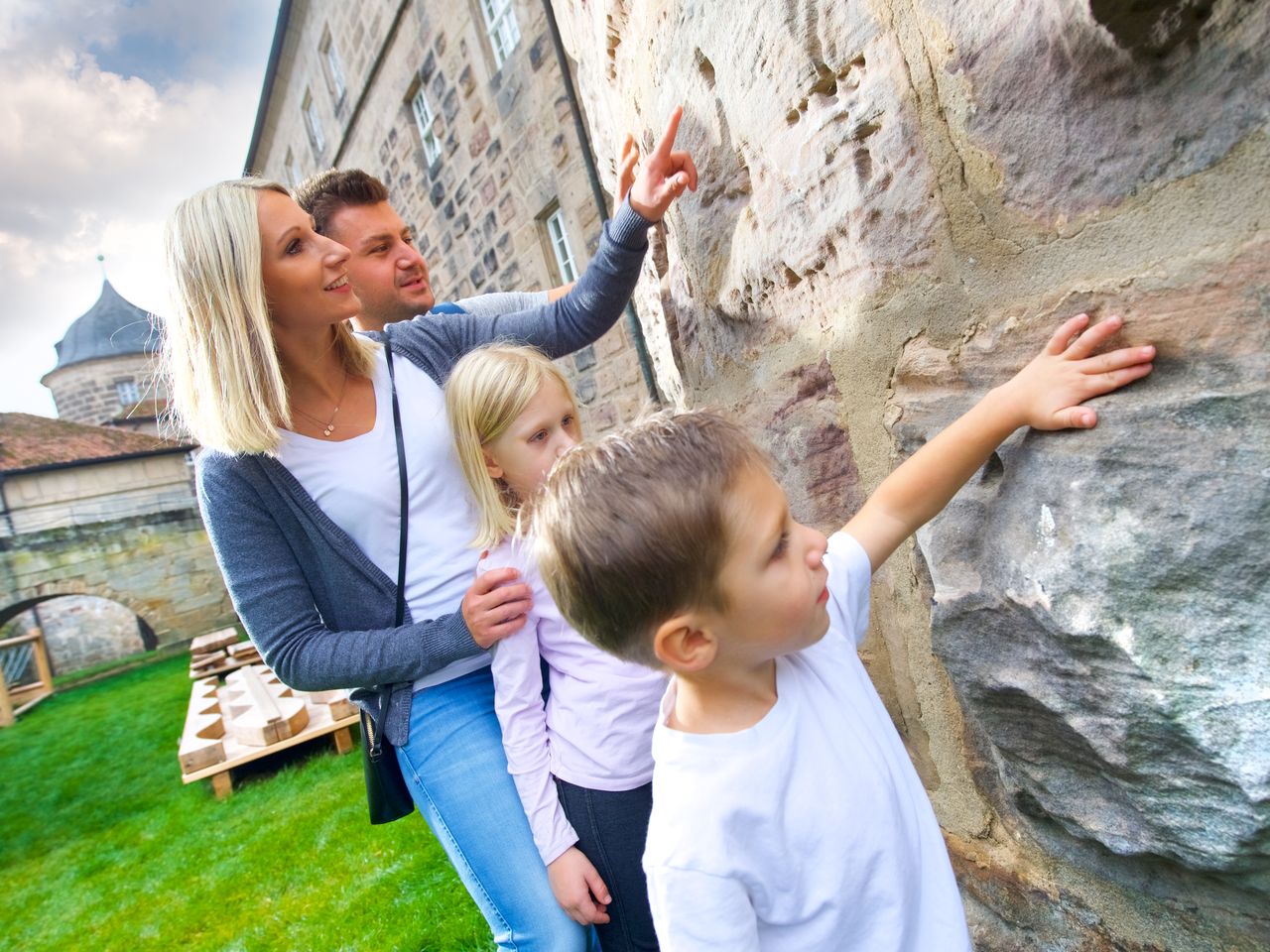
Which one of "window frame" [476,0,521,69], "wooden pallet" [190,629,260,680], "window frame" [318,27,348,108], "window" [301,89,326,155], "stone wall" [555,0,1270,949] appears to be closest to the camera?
"stone wall" [555,0,1270,949]

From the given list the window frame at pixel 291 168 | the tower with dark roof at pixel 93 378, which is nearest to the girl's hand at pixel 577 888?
the window frame at pixel 291 168

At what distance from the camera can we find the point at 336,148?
10.5m

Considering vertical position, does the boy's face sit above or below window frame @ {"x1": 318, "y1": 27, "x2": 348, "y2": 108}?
below

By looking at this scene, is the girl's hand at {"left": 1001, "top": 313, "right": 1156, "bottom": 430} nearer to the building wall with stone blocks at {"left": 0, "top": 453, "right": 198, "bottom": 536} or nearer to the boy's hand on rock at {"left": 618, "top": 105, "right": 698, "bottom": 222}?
the boy's hand on rock at {"left": 618, "top": 105, "right": 698, "bottom": 222}

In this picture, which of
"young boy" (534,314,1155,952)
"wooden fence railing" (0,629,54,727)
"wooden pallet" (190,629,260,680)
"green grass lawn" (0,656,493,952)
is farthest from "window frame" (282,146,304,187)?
"young boy" (534,314,1155,952)

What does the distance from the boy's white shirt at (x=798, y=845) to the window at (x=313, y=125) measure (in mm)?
12417

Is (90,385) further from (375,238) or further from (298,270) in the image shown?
(298,270)

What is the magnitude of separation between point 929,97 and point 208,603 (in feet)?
54.4

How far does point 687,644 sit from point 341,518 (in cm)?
73

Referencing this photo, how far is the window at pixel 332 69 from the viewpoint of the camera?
392 inches

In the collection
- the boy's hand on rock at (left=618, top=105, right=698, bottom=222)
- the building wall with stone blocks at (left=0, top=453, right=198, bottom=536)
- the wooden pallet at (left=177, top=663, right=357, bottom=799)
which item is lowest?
the wooden pallet at (left=177, top=663, right=357, bottom=799)

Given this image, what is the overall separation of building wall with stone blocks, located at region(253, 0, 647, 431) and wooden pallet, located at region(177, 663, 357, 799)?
112 inches

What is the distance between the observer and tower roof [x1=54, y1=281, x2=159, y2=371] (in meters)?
28.8

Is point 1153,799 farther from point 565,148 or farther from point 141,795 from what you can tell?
point 141,795
